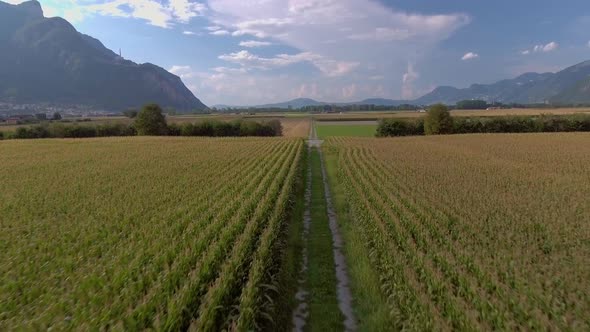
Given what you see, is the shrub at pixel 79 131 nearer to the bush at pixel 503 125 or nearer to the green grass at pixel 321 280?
the bush at pixel 503 125

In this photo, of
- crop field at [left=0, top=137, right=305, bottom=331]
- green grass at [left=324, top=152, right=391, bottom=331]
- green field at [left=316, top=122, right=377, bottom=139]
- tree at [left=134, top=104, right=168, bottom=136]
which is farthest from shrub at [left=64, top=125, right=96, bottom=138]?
green grass at [left=324, top=152, right=391, bottom=331]

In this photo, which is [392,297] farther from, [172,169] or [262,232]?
[172,169]

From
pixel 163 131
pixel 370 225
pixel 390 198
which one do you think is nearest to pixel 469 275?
pixel 370 225

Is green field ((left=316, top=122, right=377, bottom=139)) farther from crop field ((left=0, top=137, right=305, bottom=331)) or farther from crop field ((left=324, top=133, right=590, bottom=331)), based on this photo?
crop field ((left=0, top=137, right=305, bottom=331))

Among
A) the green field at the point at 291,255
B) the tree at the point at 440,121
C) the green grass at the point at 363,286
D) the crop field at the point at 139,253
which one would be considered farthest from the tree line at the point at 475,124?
the green grass at the point at 363,286

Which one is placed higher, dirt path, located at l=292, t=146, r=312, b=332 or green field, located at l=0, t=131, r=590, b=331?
green field, located at l=0, t=131, r=590, b=331

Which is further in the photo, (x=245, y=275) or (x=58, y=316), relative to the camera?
(x=245, y=275)
